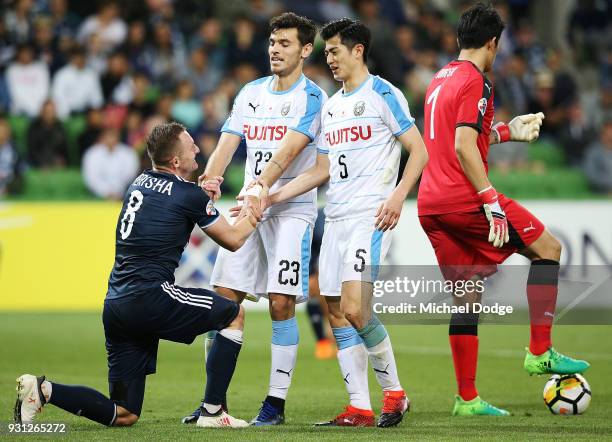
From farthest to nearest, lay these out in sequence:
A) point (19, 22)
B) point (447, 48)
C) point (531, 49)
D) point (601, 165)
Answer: point (531, 49), point (447, 48), point (19, 22), point (601, 165)

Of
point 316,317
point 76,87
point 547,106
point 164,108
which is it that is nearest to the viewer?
point 316,317

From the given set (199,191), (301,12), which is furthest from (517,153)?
(199,191)

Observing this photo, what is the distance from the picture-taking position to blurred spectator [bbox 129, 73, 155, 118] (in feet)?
55.2

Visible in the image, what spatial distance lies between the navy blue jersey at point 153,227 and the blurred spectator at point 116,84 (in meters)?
10.7

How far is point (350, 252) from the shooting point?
23.3 feet

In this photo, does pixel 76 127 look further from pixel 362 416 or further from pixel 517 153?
pixel 362 416

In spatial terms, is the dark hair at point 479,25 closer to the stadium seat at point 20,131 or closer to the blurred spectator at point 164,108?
the blurred spectator at point 164,108

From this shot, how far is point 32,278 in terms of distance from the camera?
14711 mm

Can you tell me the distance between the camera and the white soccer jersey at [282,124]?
7.45 metres

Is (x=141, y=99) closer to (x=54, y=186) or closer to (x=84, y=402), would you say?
(x=54, y=186)

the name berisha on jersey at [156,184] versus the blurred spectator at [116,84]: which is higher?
the blurred spectator at [116,84]

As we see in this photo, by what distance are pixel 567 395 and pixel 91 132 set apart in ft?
34.4

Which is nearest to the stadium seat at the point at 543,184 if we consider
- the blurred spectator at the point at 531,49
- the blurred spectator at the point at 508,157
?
the blurred spectator at the point at 508,157

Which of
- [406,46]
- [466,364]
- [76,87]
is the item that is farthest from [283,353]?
[406,46]
